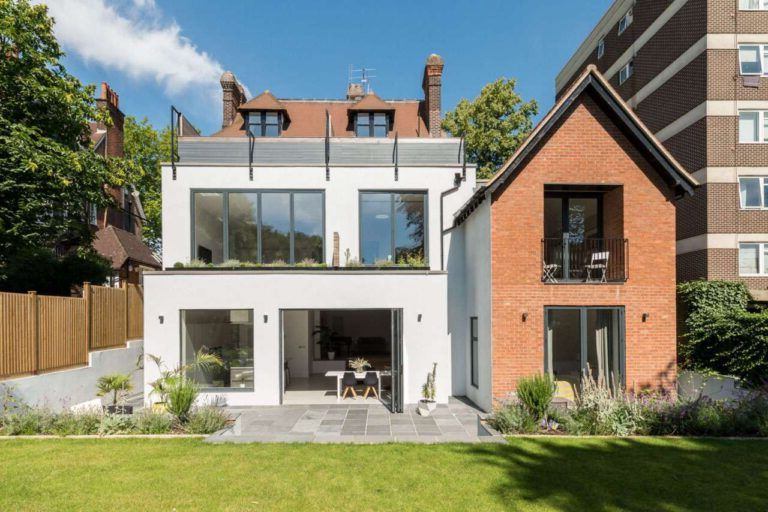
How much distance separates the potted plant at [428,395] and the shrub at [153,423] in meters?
5.69

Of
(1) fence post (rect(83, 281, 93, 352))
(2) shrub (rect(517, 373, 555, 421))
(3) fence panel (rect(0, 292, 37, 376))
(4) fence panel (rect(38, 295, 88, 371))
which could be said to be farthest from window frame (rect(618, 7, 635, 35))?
(3) fence panel (rect(0, 292, 37, 376))

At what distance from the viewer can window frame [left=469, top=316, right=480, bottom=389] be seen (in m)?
12.0

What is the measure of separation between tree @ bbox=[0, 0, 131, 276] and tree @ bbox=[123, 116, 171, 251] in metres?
15.3

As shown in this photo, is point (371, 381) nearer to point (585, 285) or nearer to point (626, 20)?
point (585, 285)

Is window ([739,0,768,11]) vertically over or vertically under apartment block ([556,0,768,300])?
over

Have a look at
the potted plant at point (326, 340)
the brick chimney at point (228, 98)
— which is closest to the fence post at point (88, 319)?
the potted plant at point (326, 340)

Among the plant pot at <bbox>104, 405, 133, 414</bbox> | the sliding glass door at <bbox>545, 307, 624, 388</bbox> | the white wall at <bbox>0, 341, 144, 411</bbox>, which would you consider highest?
the sliding glass door at <bbox>545, 307, 624, 388</bbox>

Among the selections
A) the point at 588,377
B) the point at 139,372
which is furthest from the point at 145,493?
the point at 139,372

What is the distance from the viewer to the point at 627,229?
36.1 ft

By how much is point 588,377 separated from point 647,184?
514 centimetres

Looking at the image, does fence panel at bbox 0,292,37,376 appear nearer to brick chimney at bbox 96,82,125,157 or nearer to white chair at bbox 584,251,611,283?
white chair at bbox 584,251,611,283

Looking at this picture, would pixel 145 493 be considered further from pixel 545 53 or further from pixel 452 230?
pixel 545 53

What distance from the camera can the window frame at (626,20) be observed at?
2183cm

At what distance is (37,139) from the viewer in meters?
13.3
